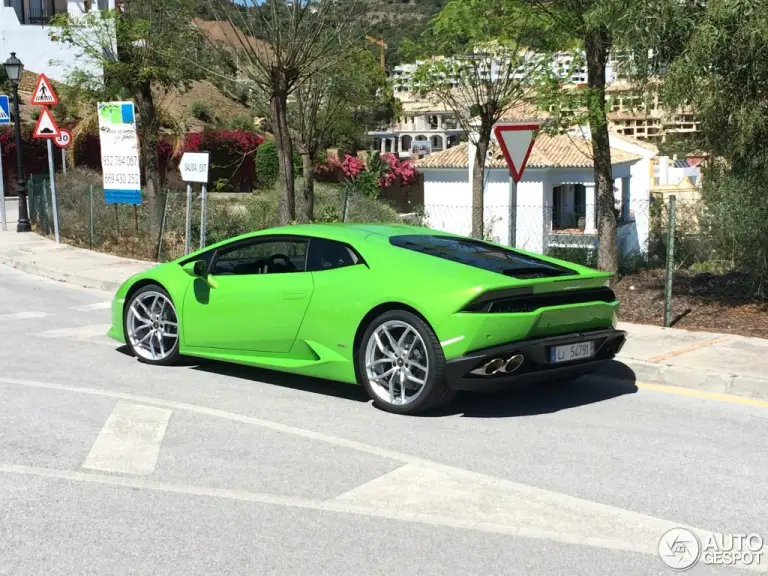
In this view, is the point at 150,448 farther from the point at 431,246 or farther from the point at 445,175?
the point at 445,175

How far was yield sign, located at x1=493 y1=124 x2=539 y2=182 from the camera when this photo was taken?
11148mm

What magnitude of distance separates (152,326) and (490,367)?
3594 millimetres

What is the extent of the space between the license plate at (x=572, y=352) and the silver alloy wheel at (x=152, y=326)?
11.4ft

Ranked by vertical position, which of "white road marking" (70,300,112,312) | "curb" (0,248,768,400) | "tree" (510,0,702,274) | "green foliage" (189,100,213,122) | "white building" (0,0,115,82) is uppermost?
"white building" (0,0,115,82)

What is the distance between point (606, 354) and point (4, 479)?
435 centimetres

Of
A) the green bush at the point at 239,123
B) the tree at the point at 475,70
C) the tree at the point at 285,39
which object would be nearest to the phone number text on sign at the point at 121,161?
the tree at the point at 285,39

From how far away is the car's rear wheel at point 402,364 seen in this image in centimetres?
660

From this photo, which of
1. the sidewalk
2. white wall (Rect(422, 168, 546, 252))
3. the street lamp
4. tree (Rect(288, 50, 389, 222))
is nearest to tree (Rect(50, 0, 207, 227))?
the street lamp

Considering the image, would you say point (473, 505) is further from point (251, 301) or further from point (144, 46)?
point (144, 46)

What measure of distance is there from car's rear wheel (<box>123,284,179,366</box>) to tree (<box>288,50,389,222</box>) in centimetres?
1544

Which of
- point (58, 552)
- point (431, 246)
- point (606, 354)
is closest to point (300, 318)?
point (431, 246)

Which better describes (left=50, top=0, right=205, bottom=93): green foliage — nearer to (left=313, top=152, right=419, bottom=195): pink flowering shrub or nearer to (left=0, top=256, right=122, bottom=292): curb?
(left=0, top=256, right=122, bottom=292): curb

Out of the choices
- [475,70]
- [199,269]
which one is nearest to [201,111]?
[475,70]

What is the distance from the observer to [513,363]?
6.56 meters
